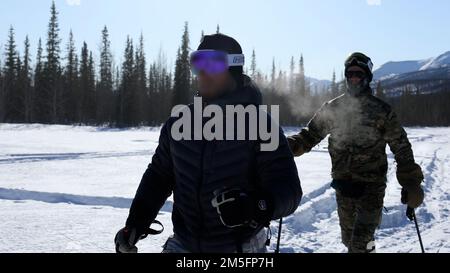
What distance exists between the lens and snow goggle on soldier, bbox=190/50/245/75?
7.73 ft

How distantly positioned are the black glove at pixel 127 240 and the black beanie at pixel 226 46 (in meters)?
1.05

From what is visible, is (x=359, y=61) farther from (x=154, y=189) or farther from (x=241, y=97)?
(x=154, y=189)

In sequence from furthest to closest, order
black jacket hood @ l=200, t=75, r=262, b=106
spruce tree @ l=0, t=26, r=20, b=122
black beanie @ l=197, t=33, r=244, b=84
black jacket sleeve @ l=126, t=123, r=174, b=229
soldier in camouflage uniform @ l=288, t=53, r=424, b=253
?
spruce tree @ l=0, t=26, r=20, b=122 → soldier in camouflage uniform @ l=288, t=53, r=424, b=253 → black jacket sleeve @ l=126, t=123, r=174, b=229 → black beanie @ l=197, t=33, r=244, b=84 → black jacket hood @ l=200, t=75, r=262, b=106

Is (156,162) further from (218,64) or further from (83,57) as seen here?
(83,57)

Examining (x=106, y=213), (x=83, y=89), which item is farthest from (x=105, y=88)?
(x=106, y=213)

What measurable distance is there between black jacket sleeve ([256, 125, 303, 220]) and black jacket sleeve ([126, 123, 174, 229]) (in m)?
0.66

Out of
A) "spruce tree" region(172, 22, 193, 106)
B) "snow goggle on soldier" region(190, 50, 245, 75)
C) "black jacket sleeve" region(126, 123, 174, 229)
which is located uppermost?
"spruce tree" region(172, 22, 193, 106)

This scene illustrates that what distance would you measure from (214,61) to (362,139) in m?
2.13

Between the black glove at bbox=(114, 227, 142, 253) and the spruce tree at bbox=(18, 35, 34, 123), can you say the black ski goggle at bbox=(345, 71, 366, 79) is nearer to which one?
the black glove at bbox=(114, 227, 142, 253)

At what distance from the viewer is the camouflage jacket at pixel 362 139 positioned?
3783 millimetres

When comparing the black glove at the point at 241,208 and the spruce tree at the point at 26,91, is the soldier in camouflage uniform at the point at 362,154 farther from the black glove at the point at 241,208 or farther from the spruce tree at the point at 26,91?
the spruce tree at the point at 26,91

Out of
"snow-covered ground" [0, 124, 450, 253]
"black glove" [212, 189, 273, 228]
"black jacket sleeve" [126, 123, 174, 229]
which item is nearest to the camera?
"black glove" [212, 189, 273, 228]

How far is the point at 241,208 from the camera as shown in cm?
183

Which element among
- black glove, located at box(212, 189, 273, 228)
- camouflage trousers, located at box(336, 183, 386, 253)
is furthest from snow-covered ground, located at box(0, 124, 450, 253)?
black glove, located at box(212, 189, 273, 228)
